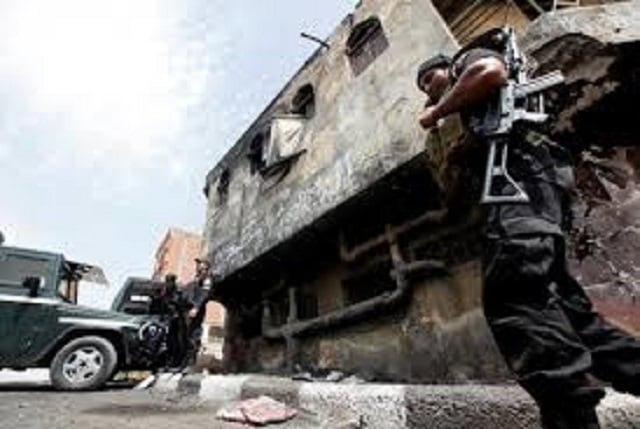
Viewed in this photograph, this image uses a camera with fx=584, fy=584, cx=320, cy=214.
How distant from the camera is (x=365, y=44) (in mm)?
7770

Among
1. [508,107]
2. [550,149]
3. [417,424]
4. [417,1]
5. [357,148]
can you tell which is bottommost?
[417,424]

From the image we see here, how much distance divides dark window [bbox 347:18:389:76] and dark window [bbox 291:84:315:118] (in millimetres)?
1283

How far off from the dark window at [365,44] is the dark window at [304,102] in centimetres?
128

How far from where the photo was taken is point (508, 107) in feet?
8.53

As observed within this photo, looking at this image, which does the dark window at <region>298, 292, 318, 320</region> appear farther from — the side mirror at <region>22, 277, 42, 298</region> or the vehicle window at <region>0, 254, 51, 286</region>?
the vehicle window at <region>0, 254, 51, 286</region>

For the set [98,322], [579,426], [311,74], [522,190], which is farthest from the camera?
[311,74]

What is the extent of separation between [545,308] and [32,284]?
25.5 ft

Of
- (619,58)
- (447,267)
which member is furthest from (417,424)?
(619,58)

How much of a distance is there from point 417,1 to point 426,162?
2286mm

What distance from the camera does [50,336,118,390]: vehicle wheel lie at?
312 inches

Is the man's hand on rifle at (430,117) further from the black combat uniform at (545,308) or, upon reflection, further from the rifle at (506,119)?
the black combat uniform at (545,308)

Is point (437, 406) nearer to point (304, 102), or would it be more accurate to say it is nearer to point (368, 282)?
point (368, 282)

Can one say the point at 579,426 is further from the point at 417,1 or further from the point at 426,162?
the point at 417,1

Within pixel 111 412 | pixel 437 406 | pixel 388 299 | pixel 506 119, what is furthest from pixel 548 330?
pixel 111 412
